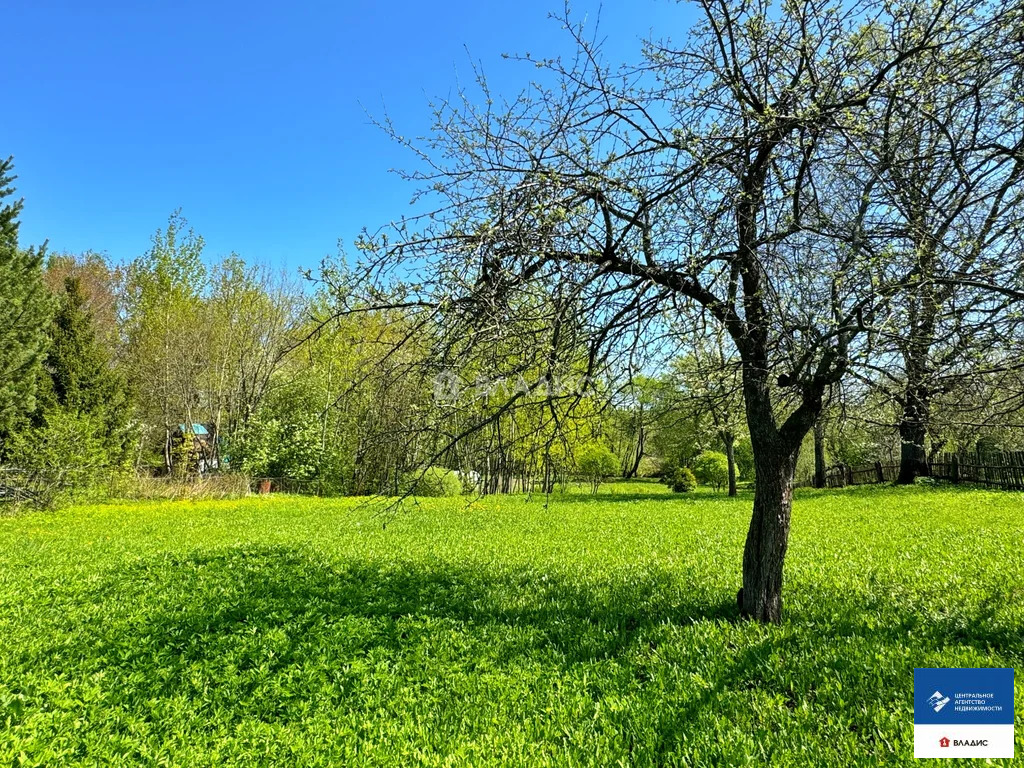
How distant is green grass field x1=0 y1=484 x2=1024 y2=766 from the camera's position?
268 cm

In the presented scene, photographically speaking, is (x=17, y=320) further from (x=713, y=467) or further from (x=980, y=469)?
(x=980, y=469)

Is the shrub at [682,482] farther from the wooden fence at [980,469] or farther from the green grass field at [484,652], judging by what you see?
the green grass field at [484,652]

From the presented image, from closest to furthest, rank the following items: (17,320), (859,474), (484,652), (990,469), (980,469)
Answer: (484,652)
(17,320)
(990,469)
(980,469)
(859,474)

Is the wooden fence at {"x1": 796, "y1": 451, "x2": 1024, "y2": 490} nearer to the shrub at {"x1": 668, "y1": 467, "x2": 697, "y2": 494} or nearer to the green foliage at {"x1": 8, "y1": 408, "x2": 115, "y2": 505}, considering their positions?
the shrub at {"x1": 668, "y1": 467, "x2": 697, "y2": 494}

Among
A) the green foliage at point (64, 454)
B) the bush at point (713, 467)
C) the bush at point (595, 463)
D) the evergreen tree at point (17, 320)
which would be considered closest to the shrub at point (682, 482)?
the bush at point (713, 467)

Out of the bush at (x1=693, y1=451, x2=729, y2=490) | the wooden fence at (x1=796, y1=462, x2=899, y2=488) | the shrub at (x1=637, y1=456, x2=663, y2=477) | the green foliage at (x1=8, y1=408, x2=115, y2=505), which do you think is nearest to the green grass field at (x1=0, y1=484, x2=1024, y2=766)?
the green foliage at (x1=8, y1=408, x2=115, y2=505)

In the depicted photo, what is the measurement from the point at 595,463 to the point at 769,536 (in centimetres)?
1889

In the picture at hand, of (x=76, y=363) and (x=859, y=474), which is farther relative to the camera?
(x=859, y=474)

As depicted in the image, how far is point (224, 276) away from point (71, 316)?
20.5 ft

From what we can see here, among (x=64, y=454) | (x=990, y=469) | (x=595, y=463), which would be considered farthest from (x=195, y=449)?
(x=990, y=469)

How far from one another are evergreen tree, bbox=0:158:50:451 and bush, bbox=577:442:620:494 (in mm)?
15479

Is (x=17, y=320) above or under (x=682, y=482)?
above

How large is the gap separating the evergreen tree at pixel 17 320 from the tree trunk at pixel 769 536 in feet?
49.4

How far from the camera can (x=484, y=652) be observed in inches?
151
